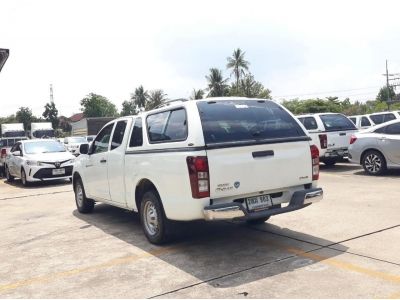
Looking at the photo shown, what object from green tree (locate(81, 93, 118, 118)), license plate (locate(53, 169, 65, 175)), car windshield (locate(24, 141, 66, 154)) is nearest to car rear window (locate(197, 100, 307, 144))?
license plate (locate(53, 169, 65, 175))

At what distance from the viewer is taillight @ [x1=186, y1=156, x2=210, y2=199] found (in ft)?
15.8

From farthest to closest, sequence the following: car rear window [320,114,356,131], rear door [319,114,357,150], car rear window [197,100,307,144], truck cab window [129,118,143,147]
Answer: car rear window [320,114,356,131], rear door [319,114,357,150], truck cab window [129,118,143,147], car rear window [197,100,307,144]

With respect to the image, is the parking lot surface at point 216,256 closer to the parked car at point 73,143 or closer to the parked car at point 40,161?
the parked car at point 40,161

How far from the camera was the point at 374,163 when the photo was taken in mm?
11539

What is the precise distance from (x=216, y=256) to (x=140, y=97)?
83061mm

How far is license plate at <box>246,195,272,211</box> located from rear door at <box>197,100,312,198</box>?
4.9 inches

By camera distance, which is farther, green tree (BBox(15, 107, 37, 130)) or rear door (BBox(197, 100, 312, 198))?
green tree (BBox(15, 107, 37, 130))

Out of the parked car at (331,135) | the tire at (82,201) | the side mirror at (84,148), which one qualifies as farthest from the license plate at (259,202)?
the parked car at (331,135)

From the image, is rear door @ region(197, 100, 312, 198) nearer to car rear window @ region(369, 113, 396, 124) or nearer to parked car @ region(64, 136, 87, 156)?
car rear window @ region(369, 113, 396, 124)

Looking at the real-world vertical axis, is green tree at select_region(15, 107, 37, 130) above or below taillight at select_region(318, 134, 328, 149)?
above

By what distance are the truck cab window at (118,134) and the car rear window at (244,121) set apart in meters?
1.80

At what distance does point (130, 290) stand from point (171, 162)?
1.53 meters

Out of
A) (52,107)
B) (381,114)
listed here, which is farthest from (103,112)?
(381,114)

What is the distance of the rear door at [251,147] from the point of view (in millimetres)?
4934
